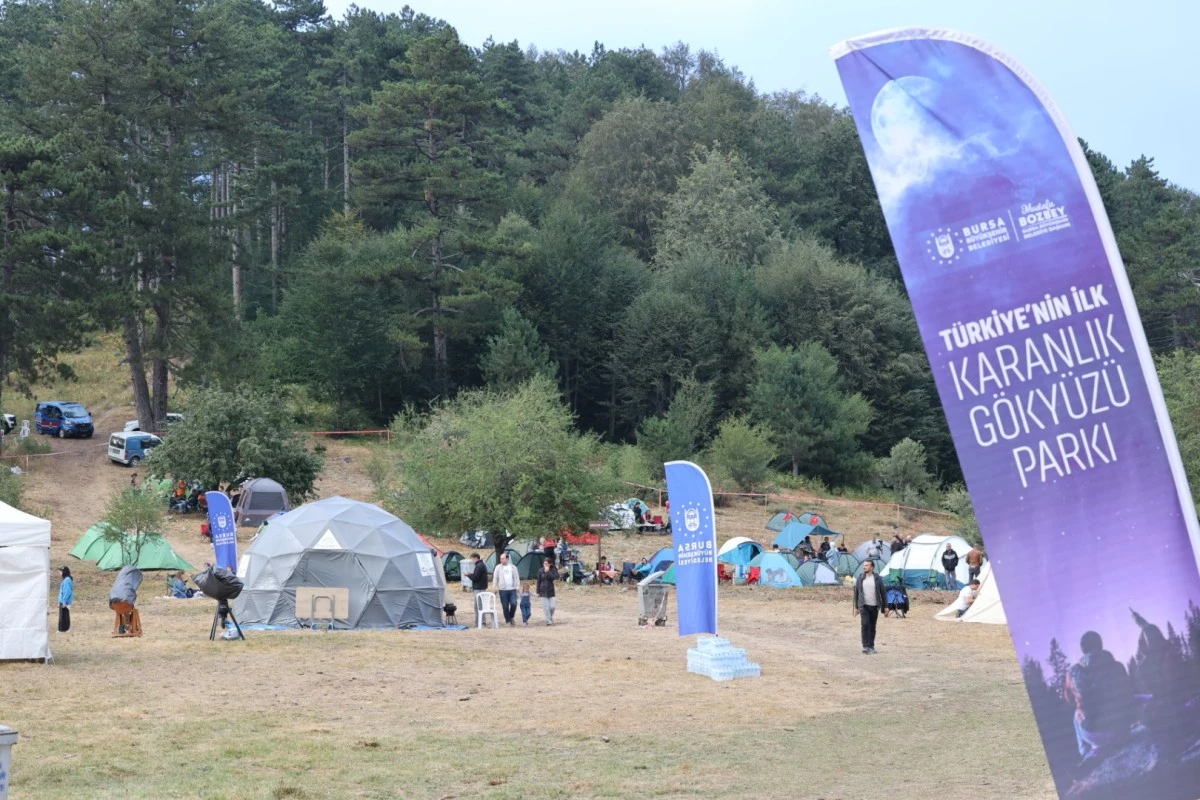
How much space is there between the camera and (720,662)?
17578 mm

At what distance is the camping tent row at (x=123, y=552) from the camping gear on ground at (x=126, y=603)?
996cm

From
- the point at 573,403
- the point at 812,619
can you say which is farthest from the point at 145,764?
the point at 573,403

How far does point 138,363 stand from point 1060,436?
164 feet

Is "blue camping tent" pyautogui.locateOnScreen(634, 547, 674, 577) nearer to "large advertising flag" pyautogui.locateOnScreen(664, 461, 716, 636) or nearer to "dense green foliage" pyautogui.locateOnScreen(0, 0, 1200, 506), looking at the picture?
"dense green foliage" pyautogui.locateOnScreen(0, 0, 1200, 506)

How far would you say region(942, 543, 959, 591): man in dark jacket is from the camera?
110ft

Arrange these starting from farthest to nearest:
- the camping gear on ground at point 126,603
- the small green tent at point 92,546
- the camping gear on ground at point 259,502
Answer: the camping gear on ground at point 259,502 → the small green tent at point 92,546 → the camping gear on ground at point 126,603

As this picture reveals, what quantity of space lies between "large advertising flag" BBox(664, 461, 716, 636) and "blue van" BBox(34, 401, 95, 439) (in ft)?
136

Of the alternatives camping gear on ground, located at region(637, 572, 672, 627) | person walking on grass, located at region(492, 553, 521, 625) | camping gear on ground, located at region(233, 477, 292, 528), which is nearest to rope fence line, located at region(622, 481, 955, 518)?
camping gear on ground, located at region(233, 477, 292, 528)

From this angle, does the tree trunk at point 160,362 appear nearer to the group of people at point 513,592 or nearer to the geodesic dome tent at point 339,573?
the geodesic dome tent at point 339,573

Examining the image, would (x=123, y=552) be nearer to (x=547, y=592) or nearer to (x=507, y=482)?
(x=507, y=482)

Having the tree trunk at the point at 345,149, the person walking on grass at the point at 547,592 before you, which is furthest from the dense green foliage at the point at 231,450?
the tree trunk at the point at 345,149

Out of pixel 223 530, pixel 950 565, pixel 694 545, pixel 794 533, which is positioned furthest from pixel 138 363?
pixel 694 545

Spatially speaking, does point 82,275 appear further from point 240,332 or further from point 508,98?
point 508,98

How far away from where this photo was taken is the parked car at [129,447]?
49.3m
